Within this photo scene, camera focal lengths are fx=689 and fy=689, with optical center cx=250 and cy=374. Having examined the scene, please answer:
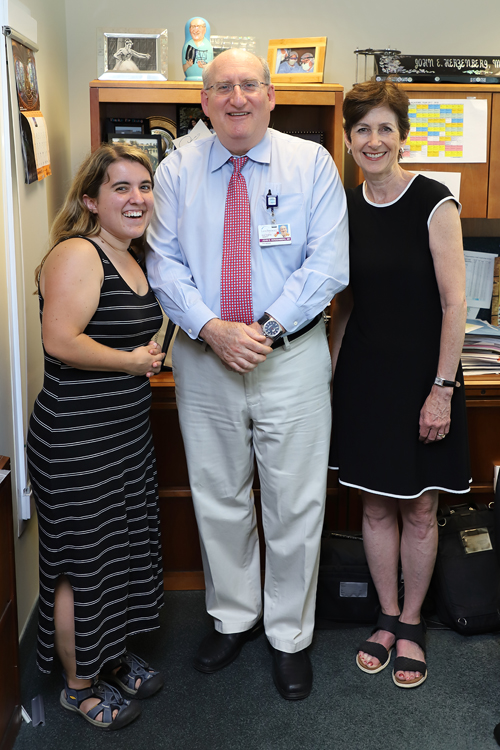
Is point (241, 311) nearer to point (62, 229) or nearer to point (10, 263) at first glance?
point (62, 229)

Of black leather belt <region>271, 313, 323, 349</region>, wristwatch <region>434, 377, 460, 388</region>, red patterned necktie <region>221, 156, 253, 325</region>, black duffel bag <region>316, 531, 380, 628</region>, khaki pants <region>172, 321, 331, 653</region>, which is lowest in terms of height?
black duffel bag <region>316, 531, 380, 628</region>

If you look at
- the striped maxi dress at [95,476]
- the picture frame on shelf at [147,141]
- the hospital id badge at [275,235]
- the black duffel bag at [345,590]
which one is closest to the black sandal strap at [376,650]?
the black duffel bag at [345,590]

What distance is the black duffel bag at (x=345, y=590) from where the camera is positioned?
2396mm

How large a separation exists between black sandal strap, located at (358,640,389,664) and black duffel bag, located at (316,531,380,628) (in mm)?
179

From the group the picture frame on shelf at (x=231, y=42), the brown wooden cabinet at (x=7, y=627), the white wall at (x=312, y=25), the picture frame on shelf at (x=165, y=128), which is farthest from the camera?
the white wall at (x=312, y=25)

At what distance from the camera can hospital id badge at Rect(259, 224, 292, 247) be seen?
77.4 inches

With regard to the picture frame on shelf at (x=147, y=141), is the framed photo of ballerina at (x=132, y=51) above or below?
above

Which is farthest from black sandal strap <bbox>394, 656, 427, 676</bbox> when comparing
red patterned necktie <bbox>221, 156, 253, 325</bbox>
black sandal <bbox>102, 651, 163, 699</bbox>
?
red patterned necktie <bbox>221, 156, 253, 325</bbox>

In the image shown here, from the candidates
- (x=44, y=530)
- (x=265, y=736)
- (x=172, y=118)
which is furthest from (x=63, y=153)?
(x=265, y=736)

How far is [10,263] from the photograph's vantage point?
203 centimetres

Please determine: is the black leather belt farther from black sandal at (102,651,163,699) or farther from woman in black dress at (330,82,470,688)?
black sandal at (102,651,163,699)

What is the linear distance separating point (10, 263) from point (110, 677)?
1287 mm

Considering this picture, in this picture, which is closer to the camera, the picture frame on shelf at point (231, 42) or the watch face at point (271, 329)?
the watch face at point (271, 329)

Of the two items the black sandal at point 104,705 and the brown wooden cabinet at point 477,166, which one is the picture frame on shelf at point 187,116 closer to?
the brown wooden cabinet at point 477,166
